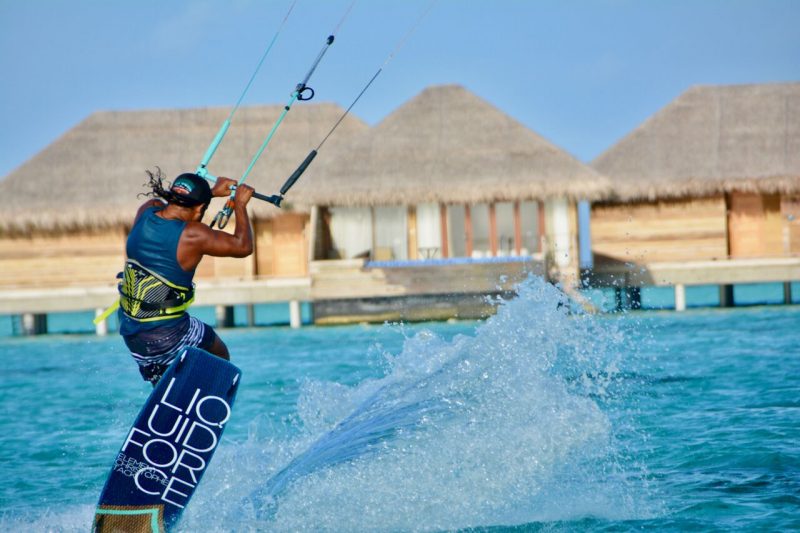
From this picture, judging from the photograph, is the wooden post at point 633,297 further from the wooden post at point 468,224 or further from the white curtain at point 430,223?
the white curtain at point 430,223

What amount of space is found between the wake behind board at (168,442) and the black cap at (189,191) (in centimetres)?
75

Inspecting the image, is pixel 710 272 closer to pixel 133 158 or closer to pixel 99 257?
pixel 133 158

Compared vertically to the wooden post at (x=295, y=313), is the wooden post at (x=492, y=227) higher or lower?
higher

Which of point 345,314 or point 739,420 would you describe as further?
point 345,314

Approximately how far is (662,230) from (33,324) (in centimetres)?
1372

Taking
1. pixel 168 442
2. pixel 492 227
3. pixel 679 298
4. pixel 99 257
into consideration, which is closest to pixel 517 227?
pixel 492 227

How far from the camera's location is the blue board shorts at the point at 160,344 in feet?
18.3

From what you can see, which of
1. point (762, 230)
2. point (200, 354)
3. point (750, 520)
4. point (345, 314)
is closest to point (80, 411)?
point (200, 354)

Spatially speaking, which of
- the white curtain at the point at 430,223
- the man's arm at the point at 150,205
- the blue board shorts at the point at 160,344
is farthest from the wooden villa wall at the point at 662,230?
the blue board shorts at the point at 160,344

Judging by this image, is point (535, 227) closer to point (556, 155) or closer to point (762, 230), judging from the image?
point (556, 155)

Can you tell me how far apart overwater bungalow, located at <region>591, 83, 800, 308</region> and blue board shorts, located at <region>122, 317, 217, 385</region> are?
57.7ft

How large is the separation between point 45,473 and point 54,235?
55.6 feet

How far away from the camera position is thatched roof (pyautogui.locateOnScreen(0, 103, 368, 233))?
76.6 ft

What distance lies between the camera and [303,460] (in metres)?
6.47
